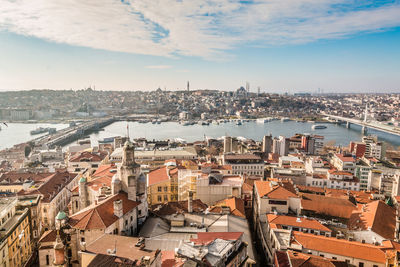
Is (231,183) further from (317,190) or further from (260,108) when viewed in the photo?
(260,108)

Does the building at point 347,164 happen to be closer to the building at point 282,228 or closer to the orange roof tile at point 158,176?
the building at point 282,228

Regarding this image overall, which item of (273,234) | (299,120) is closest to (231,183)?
(273,234)

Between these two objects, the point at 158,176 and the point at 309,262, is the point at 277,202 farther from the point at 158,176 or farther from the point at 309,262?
the point at 158,176

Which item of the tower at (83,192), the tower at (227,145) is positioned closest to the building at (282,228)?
the tower at (83,192)

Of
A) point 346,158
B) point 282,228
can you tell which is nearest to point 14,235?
point 282,228

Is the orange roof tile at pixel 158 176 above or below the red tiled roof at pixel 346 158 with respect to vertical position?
above

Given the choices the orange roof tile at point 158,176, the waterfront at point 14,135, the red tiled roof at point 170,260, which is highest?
the red tiled roof at point 170,260

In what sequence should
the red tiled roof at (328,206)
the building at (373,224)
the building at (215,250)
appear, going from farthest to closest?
the red tiled roof at (328,206) < the building at (373,224) < the building at (215,250)
